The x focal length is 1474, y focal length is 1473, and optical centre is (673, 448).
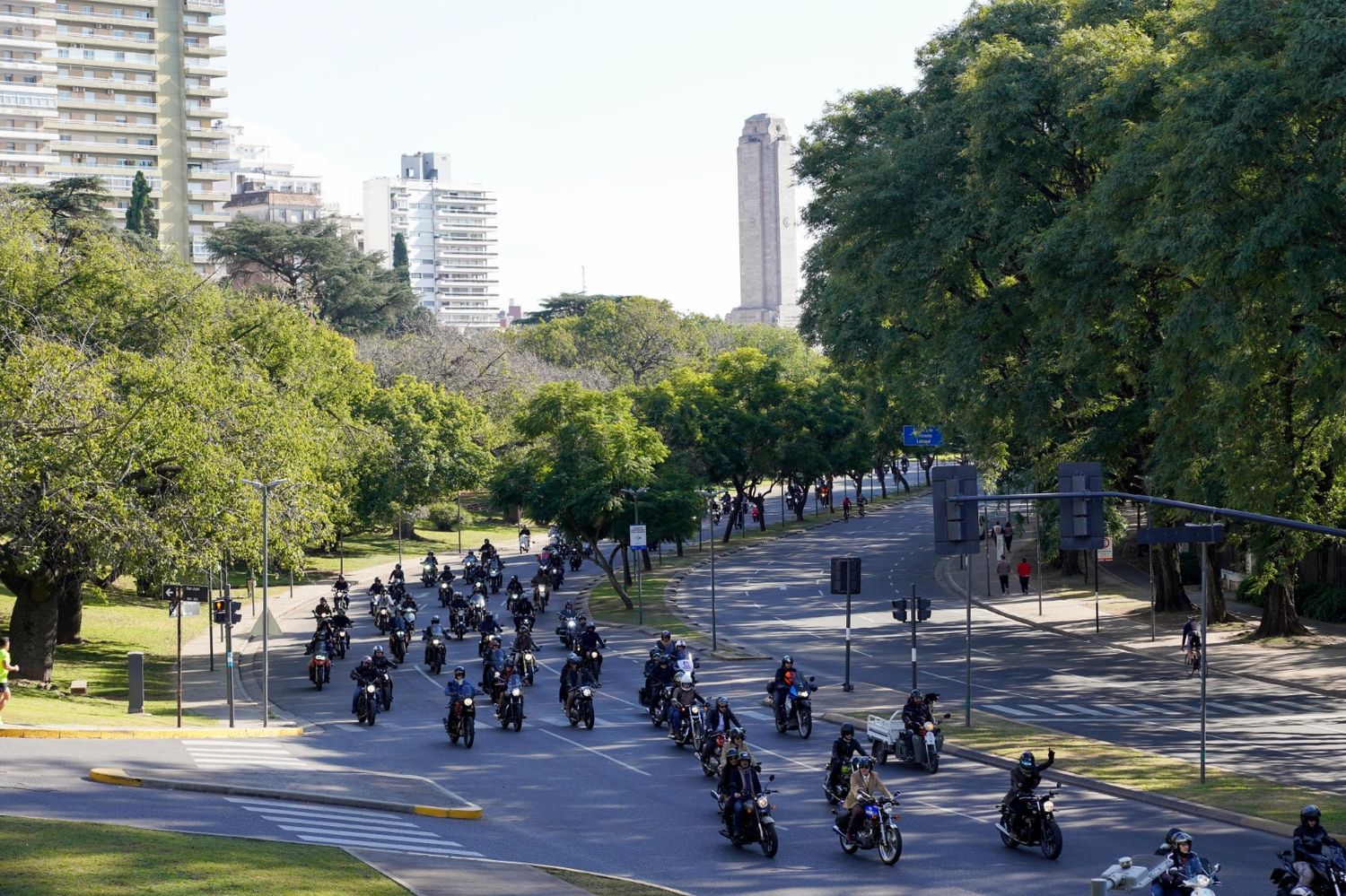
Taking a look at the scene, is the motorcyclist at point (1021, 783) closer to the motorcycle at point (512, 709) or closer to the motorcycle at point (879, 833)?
the motorcycle at point (879, 833)

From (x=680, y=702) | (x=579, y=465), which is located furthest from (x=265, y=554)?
(x=579, y=465)

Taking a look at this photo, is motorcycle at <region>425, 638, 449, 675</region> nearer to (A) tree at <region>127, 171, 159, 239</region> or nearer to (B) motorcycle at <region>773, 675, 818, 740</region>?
(B) motorcycle at <region>773, 675, 818, 740</region>

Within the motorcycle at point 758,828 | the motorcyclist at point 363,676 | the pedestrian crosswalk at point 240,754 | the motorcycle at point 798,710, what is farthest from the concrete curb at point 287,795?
the motorcyclist at point 363,676

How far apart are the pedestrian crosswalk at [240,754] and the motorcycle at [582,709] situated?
619 centimetres

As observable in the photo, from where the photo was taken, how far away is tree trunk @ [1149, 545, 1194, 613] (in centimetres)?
4919

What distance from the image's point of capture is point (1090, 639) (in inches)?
1818

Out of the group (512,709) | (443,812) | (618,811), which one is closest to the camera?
(443,812)

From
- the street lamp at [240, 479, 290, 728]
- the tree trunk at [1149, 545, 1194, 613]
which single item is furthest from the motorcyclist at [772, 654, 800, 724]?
the tree trunk at [1149, 545, 1194, 613]

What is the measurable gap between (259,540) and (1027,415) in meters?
21.8

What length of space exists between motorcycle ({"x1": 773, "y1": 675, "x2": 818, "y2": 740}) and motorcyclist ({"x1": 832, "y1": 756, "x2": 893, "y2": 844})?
32.8 feet

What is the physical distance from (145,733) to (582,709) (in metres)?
8.77

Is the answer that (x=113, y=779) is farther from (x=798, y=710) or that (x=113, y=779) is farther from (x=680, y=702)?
(x=798, y=710)

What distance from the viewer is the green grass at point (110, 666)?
30272mm

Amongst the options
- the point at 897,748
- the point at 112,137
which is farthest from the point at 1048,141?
the point at 112,137
